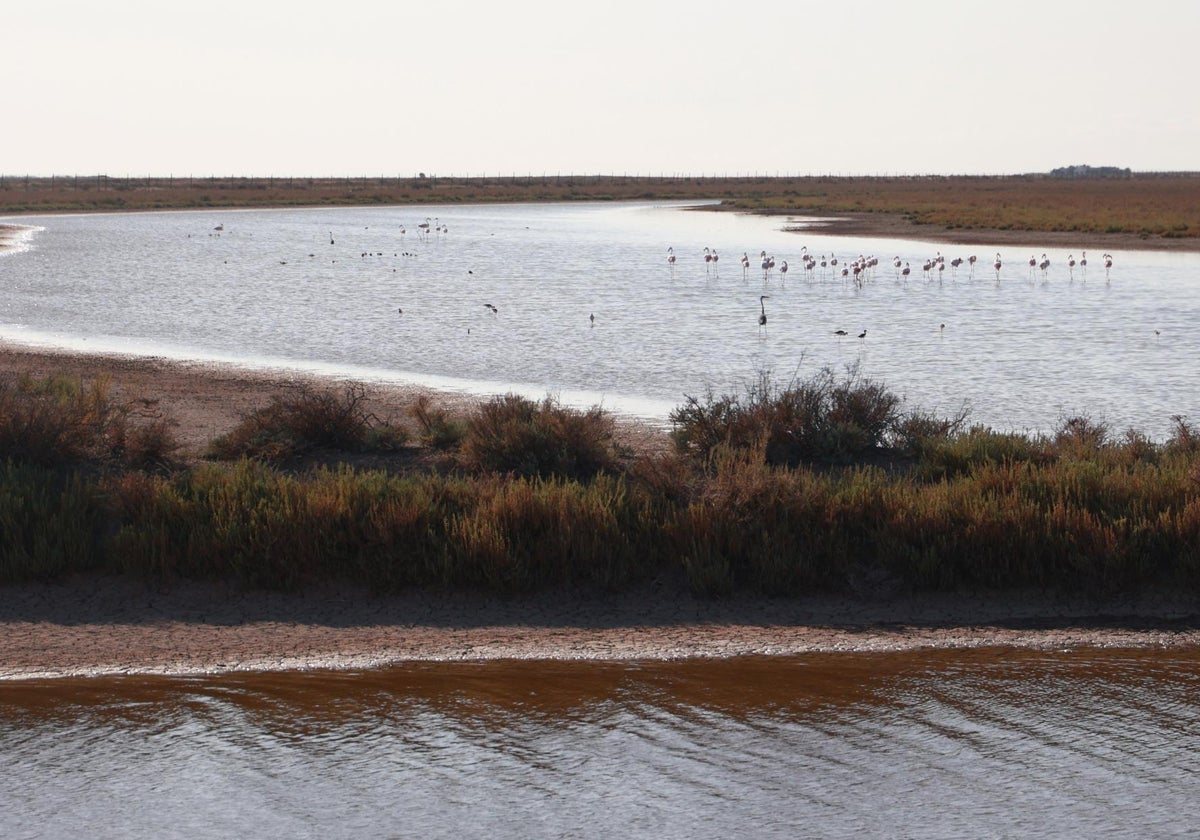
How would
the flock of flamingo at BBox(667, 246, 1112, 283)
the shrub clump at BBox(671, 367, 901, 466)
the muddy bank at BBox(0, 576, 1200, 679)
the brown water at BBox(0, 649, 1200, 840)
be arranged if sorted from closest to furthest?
the brown water at BBox(0, 649, 1200, 840) → the muddy bank at BBox(0, 576, 1200, 679) → the shrub clump at BBox(671, 367, 901, 466) → the flock of flamingo at BBox(667, 246, 1112, 283)

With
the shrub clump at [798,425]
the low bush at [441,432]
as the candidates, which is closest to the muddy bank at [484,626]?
the shrub clump at [798,425]

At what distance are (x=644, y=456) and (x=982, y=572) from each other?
3049 mm

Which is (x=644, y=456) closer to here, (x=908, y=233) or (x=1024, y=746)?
(x=1024, y=746)

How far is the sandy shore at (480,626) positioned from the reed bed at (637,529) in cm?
17

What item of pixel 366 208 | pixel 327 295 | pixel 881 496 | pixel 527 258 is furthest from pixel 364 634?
pixel 366 208

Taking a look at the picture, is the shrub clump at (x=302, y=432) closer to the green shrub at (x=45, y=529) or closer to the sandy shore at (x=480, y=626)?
the green shrub at (x=45, y=529)

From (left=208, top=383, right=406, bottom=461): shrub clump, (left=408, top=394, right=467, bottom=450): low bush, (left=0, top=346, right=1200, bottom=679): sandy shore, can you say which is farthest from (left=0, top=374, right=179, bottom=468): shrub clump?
(left=408, top=394, right=467, bottom=450): low bush

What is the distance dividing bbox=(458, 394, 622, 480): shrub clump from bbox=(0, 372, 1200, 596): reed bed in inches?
30.4

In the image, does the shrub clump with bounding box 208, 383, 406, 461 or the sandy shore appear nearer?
the sandy shore

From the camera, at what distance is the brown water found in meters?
6.42

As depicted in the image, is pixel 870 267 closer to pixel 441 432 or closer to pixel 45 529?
pixel 441 432

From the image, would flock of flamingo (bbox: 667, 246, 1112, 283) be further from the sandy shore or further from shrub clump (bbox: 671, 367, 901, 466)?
the sandy shore

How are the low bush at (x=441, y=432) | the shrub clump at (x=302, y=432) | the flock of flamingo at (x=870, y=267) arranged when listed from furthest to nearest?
Result: the flock of flamingo at (x=870, y=267)
the low bush at (x=441, y=432)
the shrub clump at (x=302, y=432)

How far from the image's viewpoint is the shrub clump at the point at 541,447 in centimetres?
1166
